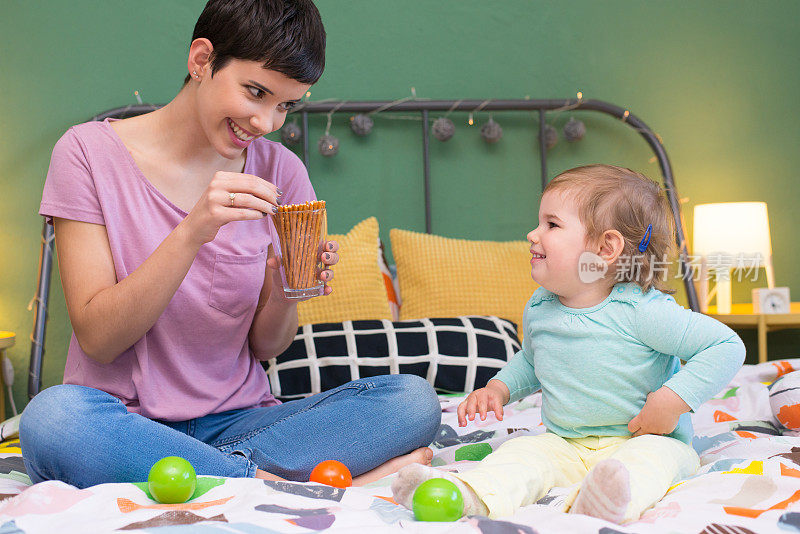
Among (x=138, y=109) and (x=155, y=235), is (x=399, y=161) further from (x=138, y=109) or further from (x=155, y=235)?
(x=155, y=235)

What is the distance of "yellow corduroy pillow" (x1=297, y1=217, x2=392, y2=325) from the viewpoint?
201 centimetres

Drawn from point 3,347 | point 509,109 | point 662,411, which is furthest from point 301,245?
point 509,109

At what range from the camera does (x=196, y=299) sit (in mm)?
1303

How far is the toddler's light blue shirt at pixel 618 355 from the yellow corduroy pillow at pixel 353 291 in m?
0.87

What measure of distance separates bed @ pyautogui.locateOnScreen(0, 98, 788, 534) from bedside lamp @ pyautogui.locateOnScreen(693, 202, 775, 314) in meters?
0.09

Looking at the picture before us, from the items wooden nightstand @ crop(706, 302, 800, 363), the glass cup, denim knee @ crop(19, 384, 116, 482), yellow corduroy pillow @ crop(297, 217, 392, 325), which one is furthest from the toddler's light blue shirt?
wooden nightstand @ crop(706, 302, 800, 363)

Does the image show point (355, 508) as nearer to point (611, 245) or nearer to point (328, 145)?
point (611, 245)

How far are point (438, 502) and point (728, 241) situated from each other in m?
2.01

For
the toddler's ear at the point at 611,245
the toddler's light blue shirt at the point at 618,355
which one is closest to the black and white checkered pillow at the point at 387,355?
the toddler's light blue shirt at the point at 618,355

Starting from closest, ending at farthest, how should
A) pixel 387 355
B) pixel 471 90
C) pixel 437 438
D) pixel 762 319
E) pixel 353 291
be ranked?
1. pixel 437 438
2. pixel 387 355
3. pixel 353 291
4. pixel 762 319
5. pixel 471 90

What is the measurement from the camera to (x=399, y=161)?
257cm

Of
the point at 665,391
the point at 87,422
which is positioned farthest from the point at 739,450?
the point at 87,422

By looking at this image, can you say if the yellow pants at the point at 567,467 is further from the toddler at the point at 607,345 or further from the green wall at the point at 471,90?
the green wall at the point at 471,90

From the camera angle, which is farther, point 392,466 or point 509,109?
point 509,109
